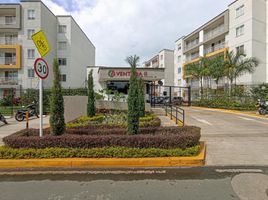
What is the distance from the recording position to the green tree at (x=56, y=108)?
6.95m

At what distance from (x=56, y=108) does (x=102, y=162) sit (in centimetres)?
240

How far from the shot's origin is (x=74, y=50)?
4053 centimetres

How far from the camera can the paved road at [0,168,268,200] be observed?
4117mm

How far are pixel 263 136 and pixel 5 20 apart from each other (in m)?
39.1

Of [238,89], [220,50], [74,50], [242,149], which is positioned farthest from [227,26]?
[242,149]

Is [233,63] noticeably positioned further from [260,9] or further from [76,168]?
[76,168]

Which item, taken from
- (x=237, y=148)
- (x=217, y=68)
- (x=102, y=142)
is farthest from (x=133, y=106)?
(x=217, y=68)

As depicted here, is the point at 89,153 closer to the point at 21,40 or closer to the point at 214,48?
the point at 21,40

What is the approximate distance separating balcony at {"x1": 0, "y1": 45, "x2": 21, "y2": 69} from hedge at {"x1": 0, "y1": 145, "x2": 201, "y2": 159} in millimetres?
31974

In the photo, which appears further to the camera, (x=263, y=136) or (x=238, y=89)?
(x=238, y=89)

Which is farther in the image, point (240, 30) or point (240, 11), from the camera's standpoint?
point (240, 30)

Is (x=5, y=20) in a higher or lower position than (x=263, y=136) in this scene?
higher

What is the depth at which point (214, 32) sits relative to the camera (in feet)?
126

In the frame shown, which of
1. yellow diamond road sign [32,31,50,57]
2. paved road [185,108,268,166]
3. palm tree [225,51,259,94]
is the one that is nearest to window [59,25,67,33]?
palm tree [225,51,259,94]
